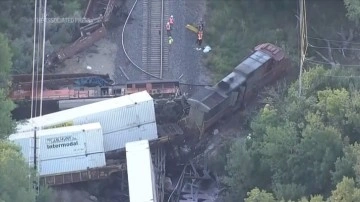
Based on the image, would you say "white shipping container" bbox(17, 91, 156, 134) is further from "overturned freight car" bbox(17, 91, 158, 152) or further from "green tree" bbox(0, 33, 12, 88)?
"green tree" bbox(0, 33, 12, 88)

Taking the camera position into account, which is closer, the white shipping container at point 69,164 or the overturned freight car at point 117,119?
the white shipping container at point 69,164

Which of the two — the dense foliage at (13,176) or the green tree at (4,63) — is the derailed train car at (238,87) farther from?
the dense foliage at (13,176)

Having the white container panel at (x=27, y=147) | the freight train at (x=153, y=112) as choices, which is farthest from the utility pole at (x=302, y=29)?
the white container panel at (x=27, y=147)

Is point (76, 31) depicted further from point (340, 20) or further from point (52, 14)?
point (340, 20)

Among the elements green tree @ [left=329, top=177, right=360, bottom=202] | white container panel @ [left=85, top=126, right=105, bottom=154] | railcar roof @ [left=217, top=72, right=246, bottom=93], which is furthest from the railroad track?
green tree @ [left=329, top=177, right=360, bottom=202]

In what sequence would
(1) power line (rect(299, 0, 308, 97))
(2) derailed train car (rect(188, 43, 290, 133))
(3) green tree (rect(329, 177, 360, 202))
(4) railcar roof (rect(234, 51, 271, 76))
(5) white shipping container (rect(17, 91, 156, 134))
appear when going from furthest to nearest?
(1) power line (rect(299, 0, 308, 97)), (4) railcar roof (rect(234, 51, 271, 76)), (2) derailed train car (rect(188, 43, 290, 133)), (5) white shipping container (rect(17, 91, 156, 134)), (3) green tree (rect(329, 177, 360, 202))

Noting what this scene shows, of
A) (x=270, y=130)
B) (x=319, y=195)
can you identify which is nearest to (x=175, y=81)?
(x=270, y=130)

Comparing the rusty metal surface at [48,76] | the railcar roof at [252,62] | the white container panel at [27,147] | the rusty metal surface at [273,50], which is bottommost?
the white container panel at [27,147]
